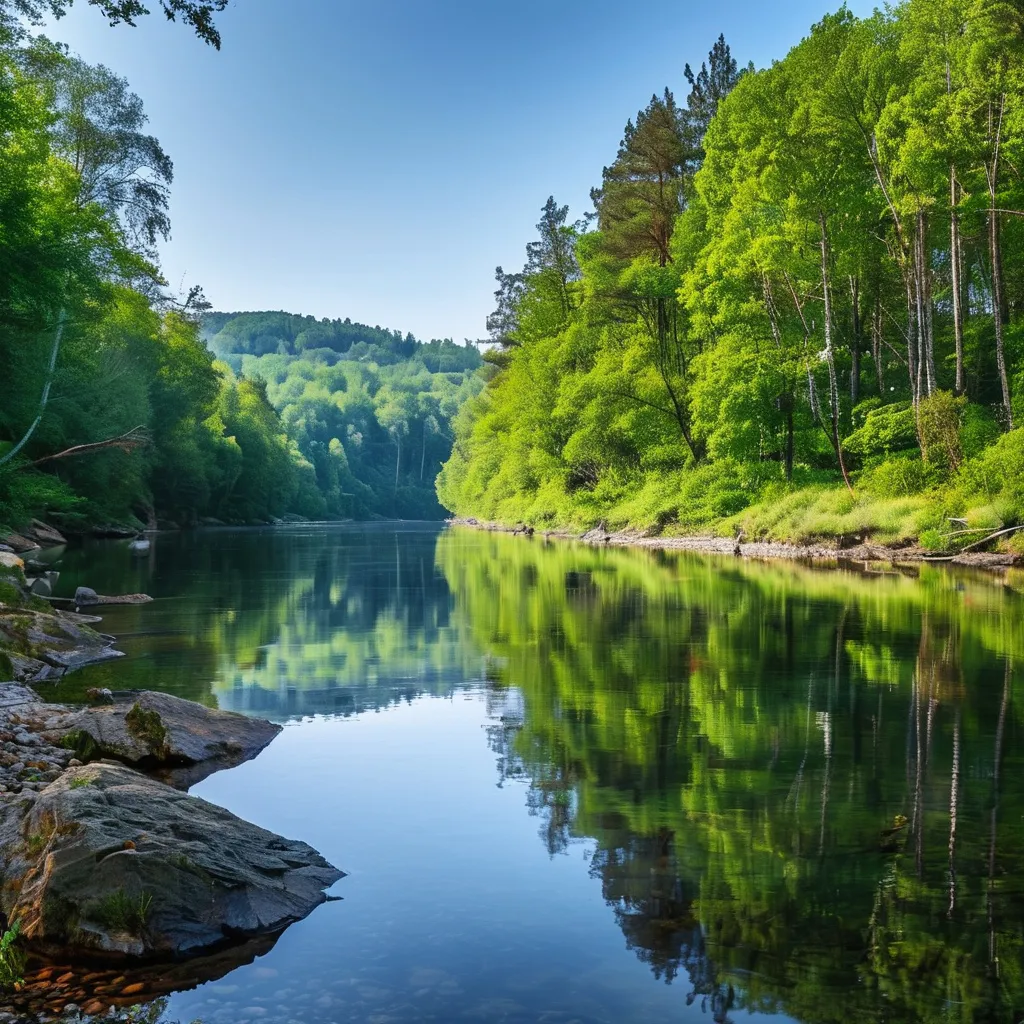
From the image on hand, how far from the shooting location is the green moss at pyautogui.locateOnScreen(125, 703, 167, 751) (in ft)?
28.1

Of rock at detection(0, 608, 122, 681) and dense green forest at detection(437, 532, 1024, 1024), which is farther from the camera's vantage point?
rock at detection(0, 608, 122, 681)

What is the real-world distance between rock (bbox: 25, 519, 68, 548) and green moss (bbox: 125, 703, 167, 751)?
115 feet

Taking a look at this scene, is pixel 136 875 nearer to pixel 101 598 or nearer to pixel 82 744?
pixel 82 744

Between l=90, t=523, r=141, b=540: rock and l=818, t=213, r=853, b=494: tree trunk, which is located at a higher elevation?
l=818, t=213, r=853, b=494: tree trunk

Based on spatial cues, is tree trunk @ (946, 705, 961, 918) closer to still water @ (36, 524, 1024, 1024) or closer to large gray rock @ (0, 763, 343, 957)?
still water @ (36, 524, 1024, 1024)

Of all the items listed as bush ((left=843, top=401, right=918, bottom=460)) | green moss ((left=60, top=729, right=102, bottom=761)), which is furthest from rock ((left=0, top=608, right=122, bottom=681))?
bush ((left=843, top=401, right=918, bottom=460))

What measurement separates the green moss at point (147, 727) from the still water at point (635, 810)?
0.85 m

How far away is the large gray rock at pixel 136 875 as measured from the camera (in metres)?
5.06

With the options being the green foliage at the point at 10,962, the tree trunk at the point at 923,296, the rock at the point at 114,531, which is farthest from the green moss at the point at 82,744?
the rock at the point at 114,531

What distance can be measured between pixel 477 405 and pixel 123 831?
9999 cm

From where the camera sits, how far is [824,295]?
34906 millimetres

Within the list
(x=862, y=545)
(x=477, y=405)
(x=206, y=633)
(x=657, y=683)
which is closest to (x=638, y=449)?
(x=862, y=545)

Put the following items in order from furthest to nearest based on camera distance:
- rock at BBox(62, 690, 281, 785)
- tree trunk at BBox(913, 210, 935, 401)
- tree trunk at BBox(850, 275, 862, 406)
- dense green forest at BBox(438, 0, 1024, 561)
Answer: tree trunk at BBox(850, 275, 862, 406), tree trunk at BBox(913, 210, 935, 401), dense green forest at BBox(438, 0, 1024, 561), rock at BBox(62, 690, 281, 785)

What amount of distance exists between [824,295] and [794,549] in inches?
353
